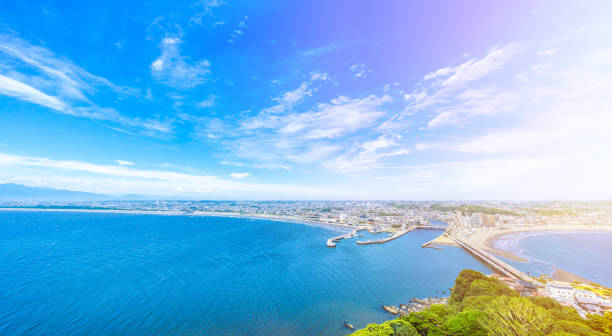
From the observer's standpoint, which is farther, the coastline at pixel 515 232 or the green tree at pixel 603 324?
the coastline at pixel 515 232

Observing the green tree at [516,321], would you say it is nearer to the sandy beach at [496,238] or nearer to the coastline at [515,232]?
the coastline at [515,232]

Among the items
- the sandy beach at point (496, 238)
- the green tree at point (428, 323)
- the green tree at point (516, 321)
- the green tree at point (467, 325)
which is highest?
the green tree at point (516, 321)

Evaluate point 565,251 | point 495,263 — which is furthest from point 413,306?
point 565,251

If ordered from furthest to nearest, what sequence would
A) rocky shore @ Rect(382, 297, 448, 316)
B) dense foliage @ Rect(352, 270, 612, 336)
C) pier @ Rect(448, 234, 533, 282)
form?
pier @ Rect(448, 234, 533, 282) < rocky shore @ Rect(382, 297, 448, 316) < dense foliage @ Rect(352, 270, 612, 336)

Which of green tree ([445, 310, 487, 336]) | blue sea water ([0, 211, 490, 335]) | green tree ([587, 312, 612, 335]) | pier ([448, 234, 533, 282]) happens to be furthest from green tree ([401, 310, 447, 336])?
pier ([448, 234, 533, 282])

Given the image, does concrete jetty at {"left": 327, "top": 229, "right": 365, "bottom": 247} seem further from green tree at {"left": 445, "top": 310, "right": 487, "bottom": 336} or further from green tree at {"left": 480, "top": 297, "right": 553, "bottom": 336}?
green tree at {"left": 480, "top": 297, "right": 553, "bottom": 336}

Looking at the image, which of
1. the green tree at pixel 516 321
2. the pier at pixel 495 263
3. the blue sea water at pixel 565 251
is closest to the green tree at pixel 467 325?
the green tree at pixel 516 321
